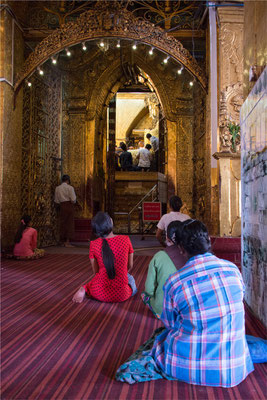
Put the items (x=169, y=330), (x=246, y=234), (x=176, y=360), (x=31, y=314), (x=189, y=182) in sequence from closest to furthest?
(x=176, y=360) → (x=169, y=330) → (x=31, y=314) → (x=246, y=234) → (x=189, y=182)

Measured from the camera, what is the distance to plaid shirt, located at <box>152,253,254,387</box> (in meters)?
1.65

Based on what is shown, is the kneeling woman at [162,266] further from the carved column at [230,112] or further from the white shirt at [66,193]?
the white shirt at [66,193]

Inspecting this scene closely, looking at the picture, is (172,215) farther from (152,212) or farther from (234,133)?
(152,212)

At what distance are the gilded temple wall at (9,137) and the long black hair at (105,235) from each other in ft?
13.0

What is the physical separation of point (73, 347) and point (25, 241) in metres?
3.99

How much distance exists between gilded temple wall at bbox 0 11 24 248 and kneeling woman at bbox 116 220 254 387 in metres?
5.44

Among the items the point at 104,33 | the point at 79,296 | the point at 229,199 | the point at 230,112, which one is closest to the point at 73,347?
the point at 79,296

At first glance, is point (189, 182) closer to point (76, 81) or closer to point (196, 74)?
point (196, 74)

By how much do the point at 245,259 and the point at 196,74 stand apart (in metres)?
4.79

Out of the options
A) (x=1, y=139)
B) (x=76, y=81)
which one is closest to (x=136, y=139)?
(x=76, y=81)

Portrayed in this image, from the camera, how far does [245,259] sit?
11.2 ft

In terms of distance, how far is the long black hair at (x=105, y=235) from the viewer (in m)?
3.06

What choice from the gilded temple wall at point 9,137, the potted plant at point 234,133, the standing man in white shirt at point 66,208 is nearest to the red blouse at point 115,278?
the gilded temple wall at point 9,137

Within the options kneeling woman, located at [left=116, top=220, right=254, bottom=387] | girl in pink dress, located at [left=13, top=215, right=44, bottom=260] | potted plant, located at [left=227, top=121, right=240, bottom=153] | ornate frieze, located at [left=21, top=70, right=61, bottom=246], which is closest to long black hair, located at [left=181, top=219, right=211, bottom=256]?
kneeling woman, located at [left=116, top=220, right=254, bottom=387]
